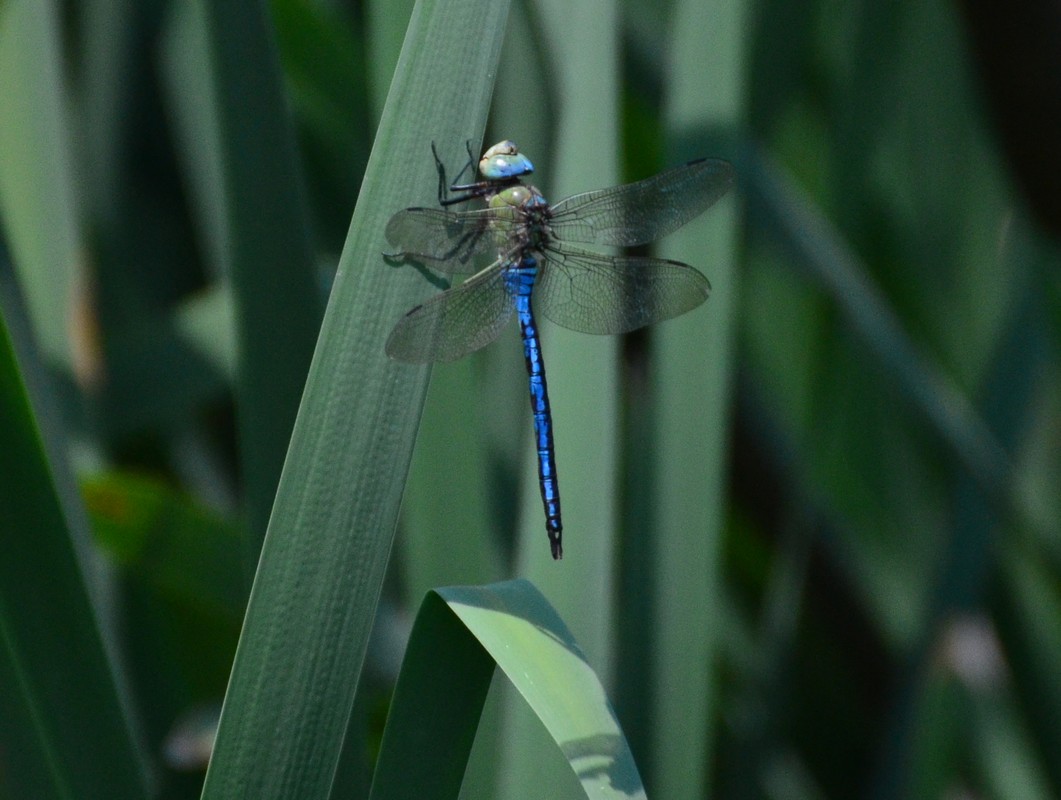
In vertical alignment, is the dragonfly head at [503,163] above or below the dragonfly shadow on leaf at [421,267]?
above

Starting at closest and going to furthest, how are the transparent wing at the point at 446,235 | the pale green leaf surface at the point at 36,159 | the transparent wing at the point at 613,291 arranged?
the transparent wing at the point at 446,235, the transparent wing at the point at 613,291, the pale green leaf surface at the point at 36,159

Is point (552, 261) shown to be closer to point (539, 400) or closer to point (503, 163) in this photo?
point (503, 163)

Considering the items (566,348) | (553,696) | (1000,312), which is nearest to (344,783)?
(553,696)

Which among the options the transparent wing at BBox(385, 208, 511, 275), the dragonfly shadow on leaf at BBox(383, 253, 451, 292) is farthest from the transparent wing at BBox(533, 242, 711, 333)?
the dragonfly shadow on leaf at BBox(383, 253, 451, 292)

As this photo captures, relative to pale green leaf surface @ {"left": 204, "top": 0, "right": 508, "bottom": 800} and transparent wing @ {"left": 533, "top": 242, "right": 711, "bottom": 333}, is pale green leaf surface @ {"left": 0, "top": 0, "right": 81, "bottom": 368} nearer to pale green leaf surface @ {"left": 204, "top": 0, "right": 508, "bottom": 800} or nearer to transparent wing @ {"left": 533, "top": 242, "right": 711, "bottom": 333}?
transparent wing @ {"left": 533, "top": 242, "right": 711, "bottom": 333}

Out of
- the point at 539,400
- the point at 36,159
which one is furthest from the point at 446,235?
the point at 36,159

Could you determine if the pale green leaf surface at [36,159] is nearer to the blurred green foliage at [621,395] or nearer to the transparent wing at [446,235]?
the blurred green foliage at [621,395]

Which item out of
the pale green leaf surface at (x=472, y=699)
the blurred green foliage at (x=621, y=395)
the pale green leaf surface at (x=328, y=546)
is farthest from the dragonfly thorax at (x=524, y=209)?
the pale green leaf surface at (x=472, y=699)
